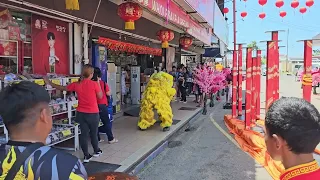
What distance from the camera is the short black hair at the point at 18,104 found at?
1418 mm

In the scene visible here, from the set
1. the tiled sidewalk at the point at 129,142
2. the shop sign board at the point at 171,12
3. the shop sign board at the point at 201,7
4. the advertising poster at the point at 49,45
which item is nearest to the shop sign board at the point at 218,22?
the shop sign board at the point at 201,7

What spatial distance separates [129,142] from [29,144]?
5710 mm

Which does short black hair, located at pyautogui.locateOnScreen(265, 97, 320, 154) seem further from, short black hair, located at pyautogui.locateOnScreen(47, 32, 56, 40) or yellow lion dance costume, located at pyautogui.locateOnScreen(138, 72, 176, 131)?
yellow lion dance costume, located at pyautogui.locateOnScreen(138, 72, 176, 131)

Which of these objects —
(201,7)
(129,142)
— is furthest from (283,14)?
(129,142)

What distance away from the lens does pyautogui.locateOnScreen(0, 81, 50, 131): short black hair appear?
1418 mm

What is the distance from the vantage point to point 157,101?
313 inches

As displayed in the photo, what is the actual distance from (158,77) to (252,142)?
9.22 feet

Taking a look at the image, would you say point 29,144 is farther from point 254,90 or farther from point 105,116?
point 254,90

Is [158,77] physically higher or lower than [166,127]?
higher

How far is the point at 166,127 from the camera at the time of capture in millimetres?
8219

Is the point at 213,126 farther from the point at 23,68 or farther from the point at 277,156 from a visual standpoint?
the point at 277,156

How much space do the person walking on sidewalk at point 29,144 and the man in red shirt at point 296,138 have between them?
0.94 meters

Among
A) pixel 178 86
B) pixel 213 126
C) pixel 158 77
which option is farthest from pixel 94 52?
pixel 178 86

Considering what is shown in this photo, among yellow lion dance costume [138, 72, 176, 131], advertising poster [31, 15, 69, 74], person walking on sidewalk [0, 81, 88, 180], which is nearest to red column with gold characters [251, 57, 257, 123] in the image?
yellow lion dance costume [138, 72, 176, 131]
